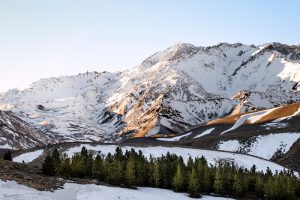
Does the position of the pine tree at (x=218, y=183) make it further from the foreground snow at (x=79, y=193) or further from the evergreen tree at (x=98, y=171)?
the evergreen tree at (x=98, y=171)

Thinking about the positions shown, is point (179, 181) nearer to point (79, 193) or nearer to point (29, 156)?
point (79, 193)

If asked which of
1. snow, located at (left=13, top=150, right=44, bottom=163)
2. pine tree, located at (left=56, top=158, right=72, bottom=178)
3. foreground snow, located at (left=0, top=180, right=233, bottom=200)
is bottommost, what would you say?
foreground snow, located at (left=0, top=180, right=233, bottom=200)

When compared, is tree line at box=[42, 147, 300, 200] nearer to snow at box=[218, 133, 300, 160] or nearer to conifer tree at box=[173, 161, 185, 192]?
conifer tree at box=[173, 161, 185, 192]

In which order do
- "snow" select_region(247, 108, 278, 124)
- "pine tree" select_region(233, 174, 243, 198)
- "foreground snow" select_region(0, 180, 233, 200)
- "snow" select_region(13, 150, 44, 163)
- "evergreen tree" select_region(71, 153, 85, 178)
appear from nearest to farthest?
1. "foreground snow" select_region(0, 180, 233, 200)
2. "evergreen tree" select_region(71, 153, 85, 178)
3. "pine tree" select_region(233, 174, 243, 198)
4. "snow" select_region(13, 150, 44, 163)
5. "snow" select_region(247, 108, 278, 124)

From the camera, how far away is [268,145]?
110 m

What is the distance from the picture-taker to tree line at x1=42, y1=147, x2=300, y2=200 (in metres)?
58.8

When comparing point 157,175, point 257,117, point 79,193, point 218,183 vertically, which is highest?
point 257,117

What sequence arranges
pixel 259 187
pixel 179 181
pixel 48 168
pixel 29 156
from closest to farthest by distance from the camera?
1. pixel 48 168
2. pixel 179 181
3. pixel 259 187
4. pixel 29 156

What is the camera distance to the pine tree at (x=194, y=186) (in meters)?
58.2

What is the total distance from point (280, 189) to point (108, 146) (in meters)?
41.1

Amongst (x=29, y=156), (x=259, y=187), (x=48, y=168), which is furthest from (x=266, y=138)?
(x=48, y=168)

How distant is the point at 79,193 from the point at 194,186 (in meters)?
17.8

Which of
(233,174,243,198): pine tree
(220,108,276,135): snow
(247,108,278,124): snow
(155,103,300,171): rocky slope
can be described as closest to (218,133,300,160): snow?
(155,103,300,171): rocky slope

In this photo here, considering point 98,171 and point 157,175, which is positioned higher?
point 98,171
